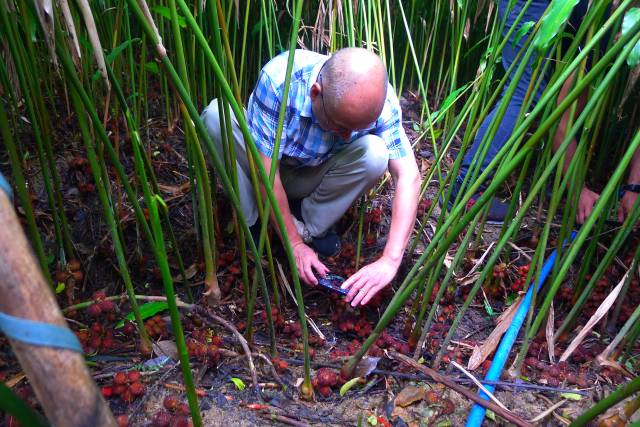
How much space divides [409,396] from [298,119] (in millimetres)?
867

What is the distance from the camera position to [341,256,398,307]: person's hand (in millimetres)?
1412

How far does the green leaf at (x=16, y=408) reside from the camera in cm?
46

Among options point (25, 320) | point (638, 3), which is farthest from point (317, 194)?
point (25, 320)

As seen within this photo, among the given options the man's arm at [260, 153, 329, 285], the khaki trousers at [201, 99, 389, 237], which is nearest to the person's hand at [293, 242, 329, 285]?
the man's arm at [260, 153, 329, 285]

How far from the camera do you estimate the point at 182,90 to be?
2.69 feet

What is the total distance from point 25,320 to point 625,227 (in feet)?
3.92

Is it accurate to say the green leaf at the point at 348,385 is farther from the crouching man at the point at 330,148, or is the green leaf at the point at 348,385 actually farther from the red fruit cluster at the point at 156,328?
the red fruit cluster at the point at 156,328

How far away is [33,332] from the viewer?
41cm

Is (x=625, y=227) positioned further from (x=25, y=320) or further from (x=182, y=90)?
(x=25, y=320)

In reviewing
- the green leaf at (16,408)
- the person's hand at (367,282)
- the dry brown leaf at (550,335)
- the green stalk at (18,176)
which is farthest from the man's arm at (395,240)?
the green leaf at (16,408)

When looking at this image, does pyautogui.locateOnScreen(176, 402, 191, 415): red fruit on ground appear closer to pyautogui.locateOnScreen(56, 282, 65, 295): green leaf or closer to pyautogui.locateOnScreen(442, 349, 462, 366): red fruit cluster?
pyautogui.locateOnScreen(56, 282, 65, 295): green leaf

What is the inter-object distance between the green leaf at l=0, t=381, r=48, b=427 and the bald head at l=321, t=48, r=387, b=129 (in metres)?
1.04

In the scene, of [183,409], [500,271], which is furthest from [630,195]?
[183,409]

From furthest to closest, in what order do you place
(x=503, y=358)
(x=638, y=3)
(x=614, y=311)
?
(x=614, y=311)
(x=503, y=358)
(x=638, y=3)
